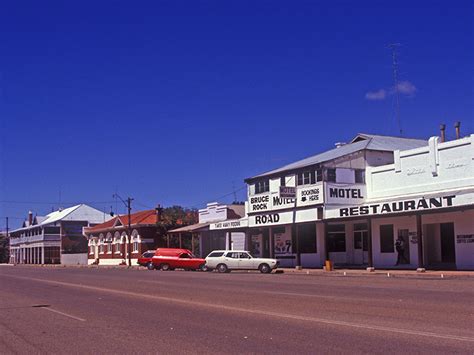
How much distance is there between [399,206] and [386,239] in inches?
202

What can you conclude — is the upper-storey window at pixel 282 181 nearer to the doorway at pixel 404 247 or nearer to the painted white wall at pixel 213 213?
the doorway at pixel 404 247

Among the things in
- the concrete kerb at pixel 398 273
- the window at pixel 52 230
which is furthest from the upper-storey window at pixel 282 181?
the window at pixel 52 230

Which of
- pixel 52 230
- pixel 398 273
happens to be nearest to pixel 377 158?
pixel 398 273

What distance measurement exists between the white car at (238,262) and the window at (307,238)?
4.64 metres

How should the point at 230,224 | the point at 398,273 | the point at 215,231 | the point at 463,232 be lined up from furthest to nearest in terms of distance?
the point at 215,231 < the point at 230,224 < the point at 463,232 < the point at 398,273

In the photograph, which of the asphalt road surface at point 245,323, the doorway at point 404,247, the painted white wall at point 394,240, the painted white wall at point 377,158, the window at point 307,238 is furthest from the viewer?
the window at point 307,238

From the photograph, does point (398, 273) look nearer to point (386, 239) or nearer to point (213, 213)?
point (386, 239)

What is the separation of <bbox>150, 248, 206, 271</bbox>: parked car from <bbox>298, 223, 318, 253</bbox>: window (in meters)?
6.94

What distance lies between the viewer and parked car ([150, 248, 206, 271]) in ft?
152

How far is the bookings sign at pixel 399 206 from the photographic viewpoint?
31.0 m

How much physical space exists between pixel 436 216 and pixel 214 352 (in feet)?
89.5

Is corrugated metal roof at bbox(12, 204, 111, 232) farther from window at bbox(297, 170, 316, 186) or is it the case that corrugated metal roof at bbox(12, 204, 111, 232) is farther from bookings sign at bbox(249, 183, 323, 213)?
window at bbox(297, 170, 316, 186)

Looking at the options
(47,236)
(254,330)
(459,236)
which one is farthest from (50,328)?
(47,236)

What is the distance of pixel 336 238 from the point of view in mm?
42844
